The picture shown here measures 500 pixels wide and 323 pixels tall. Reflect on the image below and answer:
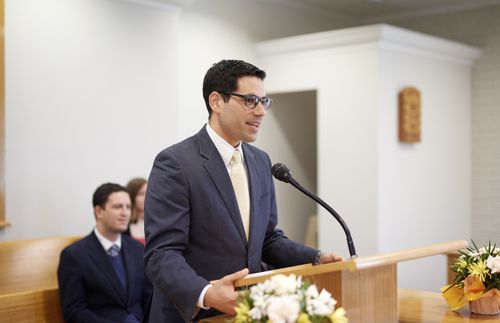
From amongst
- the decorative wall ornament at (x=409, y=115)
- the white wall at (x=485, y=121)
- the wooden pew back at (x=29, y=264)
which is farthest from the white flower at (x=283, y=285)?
the white wall at (x=485, y=121)

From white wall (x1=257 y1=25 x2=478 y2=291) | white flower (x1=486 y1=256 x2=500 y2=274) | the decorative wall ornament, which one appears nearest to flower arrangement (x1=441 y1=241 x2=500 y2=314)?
white flower (x1=486 y1=256 x2=500 y2=274)

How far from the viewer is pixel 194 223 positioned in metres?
2.09

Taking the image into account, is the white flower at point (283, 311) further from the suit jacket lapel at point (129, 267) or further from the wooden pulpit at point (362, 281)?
the suit jacket lapel at point (129, 267)

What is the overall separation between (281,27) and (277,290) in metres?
5.03

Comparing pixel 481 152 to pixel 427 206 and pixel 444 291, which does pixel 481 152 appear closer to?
pixel 427 206

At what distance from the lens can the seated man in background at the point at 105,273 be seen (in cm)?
355

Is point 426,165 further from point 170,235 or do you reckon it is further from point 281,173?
point 170,235

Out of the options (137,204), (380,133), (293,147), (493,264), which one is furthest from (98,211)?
(293,147)

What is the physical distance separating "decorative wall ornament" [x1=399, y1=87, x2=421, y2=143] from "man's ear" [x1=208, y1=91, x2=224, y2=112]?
11.9ft

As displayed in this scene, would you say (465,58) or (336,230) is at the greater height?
(465,58)

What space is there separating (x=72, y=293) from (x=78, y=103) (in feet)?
4.71

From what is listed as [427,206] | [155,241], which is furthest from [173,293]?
[427,206]

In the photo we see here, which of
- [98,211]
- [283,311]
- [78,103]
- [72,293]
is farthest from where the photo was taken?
[78,103]

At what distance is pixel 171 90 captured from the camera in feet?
16.5
